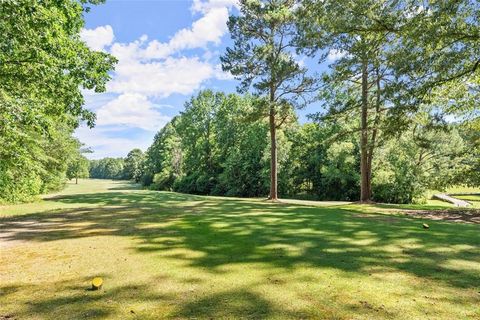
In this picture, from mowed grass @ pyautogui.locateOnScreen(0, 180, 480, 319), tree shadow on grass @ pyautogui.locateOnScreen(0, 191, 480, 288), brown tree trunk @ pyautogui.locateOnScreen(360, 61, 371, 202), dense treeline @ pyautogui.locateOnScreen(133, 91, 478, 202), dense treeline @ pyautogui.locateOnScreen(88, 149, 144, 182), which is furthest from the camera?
dense treeline @ pyautogui.locateOnScreen(88, 149, 144, 182)

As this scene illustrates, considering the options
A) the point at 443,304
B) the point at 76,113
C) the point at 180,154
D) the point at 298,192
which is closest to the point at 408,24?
the point at 443,304

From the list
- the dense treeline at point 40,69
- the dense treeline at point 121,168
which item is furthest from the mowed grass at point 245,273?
the dense treeline at point 121,168

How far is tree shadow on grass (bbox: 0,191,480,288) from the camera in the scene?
565 cm

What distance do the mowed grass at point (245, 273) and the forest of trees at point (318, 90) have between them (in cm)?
449

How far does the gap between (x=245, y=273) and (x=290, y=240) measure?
2.64 meters

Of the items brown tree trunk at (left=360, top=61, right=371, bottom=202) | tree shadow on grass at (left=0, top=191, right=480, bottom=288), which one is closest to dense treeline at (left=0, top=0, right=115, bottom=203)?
tree shadow on grass at (left=0, top=191, right=480, bottom=288)

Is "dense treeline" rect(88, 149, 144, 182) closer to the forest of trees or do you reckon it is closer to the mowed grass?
the forest of trees

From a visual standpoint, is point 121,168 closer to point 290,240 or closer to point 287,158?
point 287,158

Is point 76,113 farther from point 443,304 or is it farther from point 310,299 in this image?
point 443,304

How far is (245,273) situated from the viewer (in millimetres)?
5191

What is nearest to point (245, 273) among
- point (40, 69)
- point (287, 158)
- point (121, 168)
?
point (40, 69)

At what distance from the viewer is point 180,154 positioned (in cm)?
5362

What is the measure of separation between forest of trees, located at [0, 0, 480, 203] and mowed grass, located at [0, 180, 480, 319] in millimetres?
4491

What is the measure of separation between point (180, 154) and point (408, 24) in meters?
45.1
